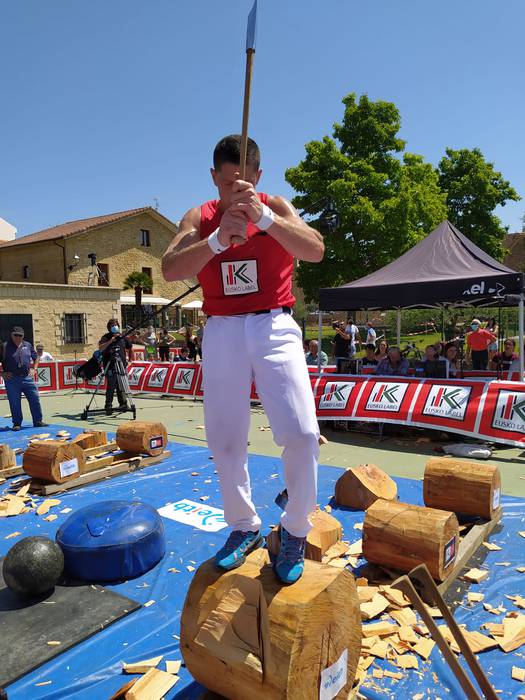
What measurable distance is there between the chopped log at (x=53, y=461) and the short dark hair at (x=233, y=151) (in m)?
4.48

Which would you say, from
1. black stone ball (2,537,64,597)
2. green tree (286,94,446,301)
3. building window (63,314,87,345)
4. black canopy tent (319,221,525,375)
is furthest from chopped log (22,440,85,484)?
building window (63,314,87,345)

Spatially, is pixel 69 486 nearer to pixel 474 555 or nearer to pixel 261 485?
pixel 261 485

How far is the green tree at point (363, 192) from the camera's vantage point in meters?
23.4

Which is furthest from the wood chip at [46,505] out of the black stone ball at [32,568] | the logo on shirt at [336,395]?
the logo on shirt at [336,395]

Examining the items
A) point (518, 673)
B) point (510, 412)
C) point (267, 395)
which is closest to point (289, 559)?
point (267, 395)

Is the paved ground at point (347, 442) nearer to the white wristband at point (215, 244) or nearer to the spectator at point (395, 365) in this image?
the spectator at point (395, 365)

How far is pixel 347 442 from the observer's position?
8.02 metres

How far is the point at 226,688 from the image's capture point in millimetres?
2029

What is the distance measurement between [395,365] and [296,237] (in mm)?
7340

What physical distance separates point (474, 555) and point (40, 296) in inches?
998

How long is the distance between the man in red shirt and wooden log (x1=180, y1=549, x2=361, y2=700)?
0.13m

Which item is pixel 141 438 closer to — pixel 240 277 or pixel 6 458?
pixel 6 458

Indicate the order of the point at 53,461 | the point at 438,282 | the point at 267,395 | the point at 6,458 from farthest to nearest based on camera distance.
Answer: the point at 438,282
the point at 6,458
the point at 53,461
the point at 267,395

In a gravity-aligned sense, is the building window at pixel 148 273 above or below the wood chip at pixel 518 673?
→ above
